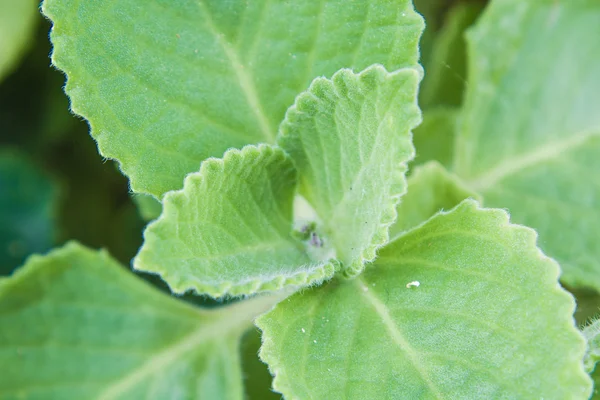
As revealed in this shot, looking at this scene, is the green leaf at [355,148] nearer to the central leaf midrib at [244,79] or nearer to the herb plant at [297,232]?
the herb plant at [297,232]

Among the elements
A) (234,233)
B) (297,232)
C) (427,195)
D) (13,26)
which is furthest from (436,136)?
(13,26)

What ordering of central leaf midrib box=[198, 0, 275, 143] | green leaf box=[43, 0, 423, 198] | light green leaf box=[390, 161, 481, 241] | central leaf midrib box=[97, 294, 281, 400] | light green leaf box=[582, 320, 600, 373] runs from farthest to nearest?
1. central leaf midrib box=[97, 294, 281, 400]
2. light green leaf box=[390, 161, 481, 241]
3. central leaf midrib box=[198, 0, 275, 143]
4. green leaf box=[43, 0, 423, 198]
5. light green leaf box=[582, 320, 600, 373]

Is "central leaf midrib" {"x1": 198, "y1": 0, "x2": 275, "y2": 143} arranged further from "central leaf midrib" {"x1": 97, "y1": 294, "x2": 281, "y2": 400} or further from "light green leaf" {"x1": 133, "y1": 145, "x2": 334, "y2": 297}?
"central leaf midrib" {"x1": 97, "y1": 294, "x2": 281, "y2": 400}

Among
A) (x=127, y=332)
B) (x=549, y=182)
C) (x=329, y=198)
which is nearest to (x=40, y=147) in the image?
(x=127, y=332)

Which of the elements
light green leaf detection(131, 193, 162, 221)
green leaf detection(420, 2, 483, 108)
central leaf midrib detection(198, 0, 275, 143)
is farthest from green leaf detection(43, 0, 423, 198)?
green leaf detection(420, 2, 483, 108)

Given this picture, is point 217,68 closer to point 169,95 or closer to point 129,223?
point 169,95
